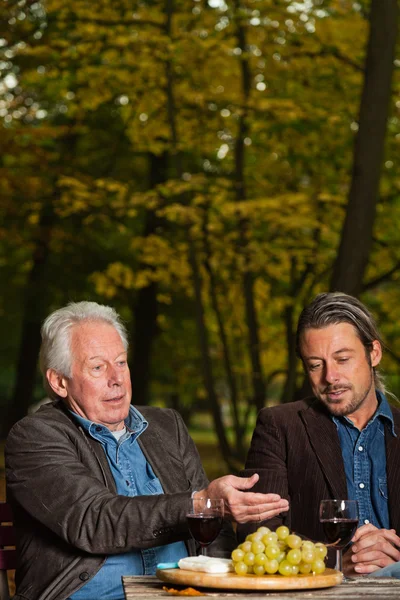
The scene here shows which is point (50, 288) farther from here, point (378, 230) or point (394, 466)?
point (394, 466)

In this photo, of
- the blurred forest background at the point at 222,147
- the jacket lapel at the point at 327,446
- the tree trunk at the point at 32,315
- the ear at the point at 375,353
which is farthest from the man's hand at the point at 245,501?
the tree trunk at the point at 32,315

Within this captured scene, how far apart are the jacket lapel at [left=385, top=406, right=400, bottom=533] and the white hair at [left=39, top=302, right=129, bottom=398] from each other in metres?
1.26

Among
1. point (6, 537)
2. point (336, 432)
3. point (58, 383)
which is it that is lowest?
point (6, 537)

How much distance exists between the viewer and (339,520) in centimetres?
335

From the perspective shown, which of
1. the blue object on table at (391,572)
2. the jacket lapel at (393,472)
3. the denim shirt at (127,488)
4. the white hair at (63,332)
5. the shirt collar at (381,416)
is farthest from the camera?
the shirt collar at (381,416)

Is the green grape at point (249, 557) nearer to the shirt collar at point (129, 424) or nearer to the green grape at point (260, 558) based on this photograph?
the green grape at point (260, 558)

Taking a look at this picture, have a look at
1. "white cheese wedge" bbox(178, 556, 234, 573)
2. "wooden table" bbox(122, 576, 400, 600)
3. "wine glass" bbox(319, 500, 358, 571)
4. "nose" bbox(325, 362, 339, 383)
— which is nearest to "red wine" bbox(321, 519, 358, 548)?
"wine glass" bbox(319, 500, 358, 571)

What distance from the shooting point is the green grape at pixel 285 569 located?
3.10 meters

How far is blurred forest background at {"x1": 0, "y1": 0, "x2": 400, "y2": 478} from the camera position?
42.3 ft

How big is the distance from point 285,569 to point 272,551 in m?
0.08

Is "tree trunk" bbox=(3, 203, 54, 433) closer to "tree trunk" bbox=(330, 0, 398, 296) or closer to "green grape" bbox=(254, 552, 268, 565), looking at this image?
"tree trunk" bbox=(330, 0, 398, 296)

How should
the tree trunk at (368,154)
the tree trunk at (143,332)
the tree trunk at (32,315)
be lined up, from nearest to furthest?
the tree trunk at (368,154)
the tree trunk at (32,315)
the tree trunk at (143,332)

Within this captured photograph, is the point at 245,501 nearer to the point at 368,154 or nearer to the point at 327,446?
the point at 327,446

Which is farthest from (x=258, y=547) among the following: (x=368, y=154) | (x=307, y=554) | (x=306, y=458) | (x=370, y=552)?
(x=368, y=154)
